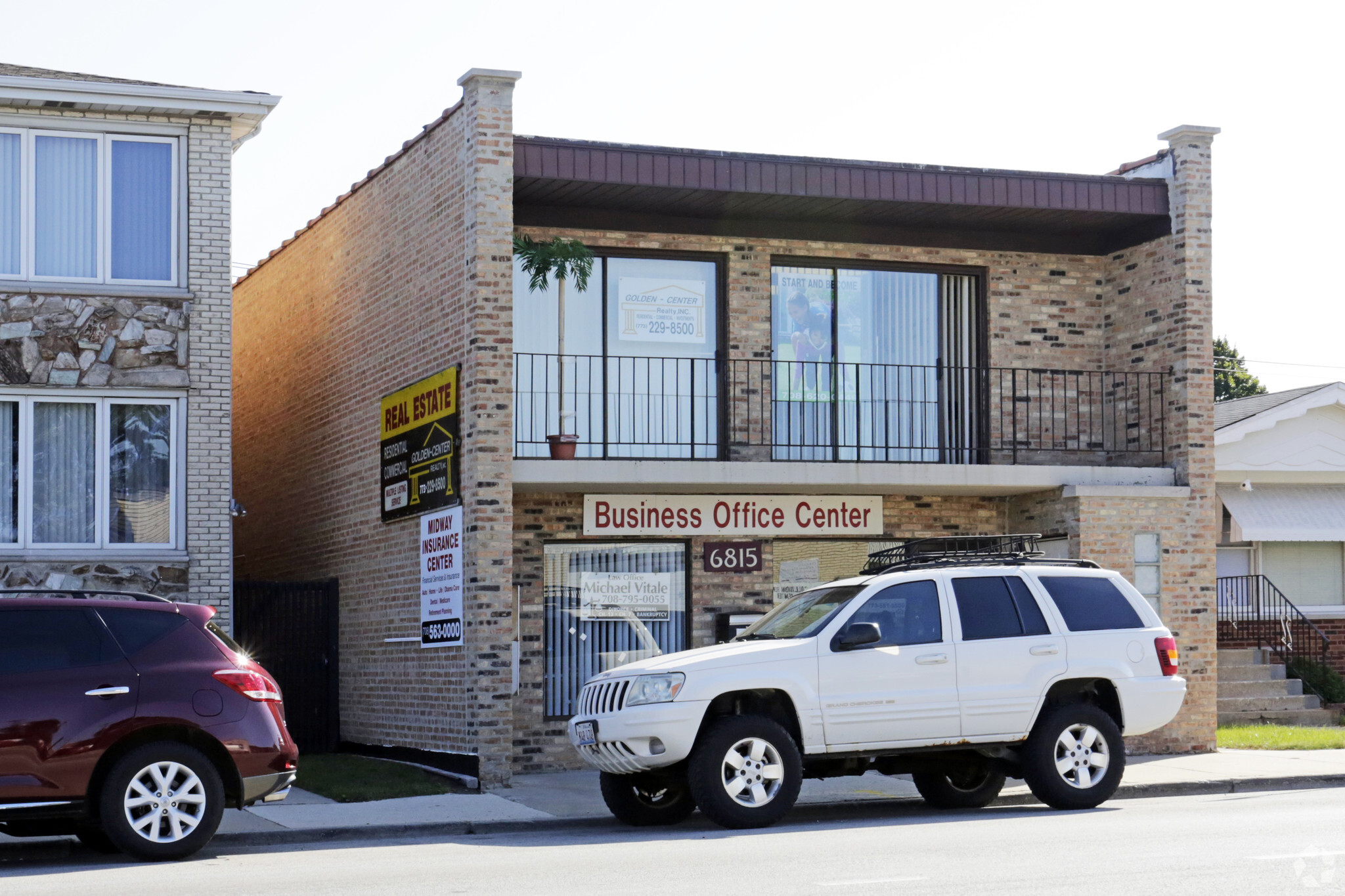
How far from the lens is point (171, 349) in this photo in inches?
635

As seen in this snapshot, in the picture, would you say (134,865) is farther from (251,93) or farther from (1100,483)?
(1100,483)

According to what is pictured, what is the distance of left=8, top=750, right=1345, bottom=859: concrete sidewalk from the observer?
12281 millimetres

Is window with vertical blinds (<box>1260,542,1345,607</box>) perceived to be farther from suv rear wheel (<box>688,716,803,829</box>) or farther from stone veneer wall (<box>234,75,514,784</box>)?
suv rear wheel (<box>688,716,803,829</box>)

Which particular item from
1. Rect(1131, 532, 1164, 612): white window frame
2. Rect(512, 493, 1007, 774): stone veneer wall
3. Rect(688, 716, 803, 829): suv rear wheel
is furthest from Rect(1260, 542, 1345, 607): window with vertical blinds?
Rect(688, 716, 803, 829): suv rear wheel

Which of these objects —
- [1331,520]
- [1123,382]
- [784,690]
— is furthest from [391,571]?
[1331,520]

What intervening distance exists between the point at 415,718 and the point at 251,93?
21.2ft

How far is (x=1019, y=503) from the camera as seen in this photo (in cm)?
1833

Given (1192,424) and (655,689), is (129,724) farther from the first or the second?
(1192,424)

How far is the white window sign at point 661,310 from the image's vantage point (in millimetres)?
17750

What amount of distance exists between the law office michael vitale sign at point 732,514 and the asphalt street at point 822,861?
525 cm

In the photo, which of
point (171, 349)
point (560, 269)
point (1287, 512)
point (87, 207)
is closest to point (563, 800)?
point (560, 269)

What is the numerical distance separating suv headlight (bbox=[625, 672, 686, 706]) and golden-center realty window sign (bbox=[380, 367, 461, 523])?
4.43 m

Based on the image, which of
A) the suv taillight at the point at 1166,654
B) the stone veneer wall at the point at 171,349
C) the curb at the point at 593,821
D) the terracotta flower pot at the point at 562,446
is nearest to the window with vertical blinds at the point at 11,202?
the stone veneer wall at the point at 171,349

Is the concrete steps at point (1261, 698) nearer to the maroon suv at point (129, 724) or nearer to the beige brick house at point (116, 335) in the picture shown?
the beige brick house at point (116, 335)
